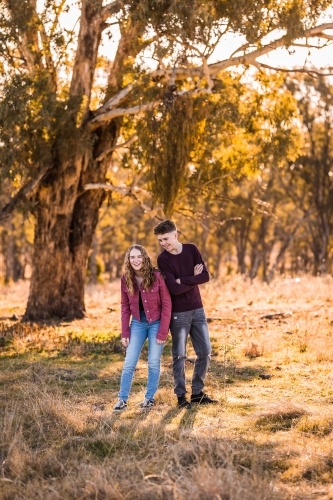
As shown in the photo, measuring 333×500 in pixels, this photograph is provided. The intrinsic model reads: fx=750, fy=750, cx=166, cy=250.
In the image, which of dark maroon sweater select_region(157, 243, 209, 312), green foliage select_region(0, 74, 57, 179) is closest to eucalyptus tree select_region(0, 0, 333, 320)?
green foliage select_region(0, 74, 57, 179)

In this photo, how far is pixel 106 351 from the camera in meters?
12.0

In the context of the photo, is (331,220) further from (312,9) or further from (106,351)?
(106,351)

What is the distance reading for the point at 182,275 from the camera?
785cm

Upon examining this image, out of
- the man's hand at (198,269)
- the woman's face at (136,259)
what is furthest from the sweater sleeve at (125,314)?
the man's hand at (198,269)

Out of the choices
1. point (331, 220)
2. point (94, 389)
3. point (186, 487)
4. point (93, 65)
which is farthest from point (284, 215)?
point (186, 487)

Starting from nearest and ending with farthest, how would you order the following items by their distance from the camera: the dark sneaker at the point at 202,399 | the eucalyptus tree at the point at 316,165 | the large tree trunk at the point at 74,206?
the dark sneaker at the point at 202,399 → the large tree trunk at the point at 74,206 → the eucalyptus tree at the point at 316,165

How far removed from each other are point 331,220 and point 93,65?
2734 centimetres

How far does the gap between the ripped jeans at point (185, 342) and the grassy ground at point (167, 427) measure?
313 millimetres

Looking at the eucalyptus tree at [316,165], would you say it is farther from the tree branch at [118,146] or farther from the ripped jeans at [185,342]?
the ripped jeans at [185,342]

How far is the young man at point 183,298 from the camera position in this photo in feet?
25.3

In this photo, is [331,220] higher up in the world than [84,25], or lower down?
lower down

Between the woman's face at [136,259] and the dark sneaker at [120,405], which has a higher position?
the woman's face at [136,259]

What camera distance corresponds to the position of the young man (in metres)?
7.72

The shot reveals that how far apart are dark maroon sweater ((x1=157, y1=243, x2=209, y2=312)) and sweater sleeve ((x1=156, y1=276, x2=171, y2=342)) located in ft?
0.28
